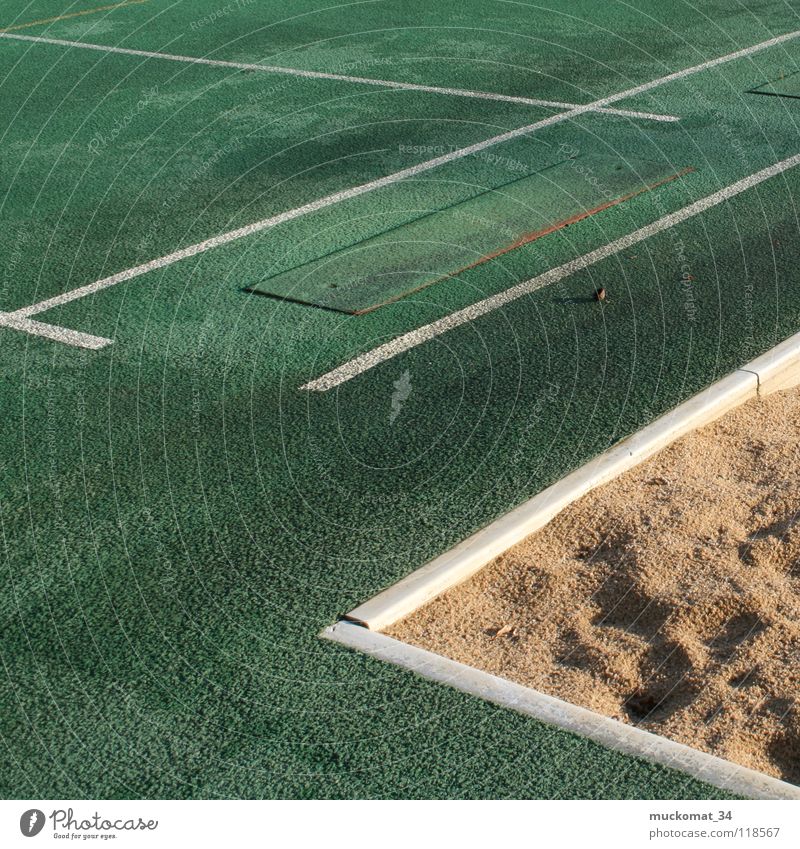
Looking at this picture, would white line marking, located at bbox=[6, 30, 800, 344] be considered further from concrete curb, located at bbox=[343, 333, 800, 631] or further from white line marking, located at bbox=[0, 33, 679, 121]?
concrete curb, located at bbox=[343, 333, 800, 631]

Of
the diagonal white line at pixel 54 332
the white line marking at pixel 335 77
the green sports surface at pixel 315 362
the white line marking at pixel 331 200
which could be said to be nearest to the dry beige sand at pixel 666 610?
the green sports surface at pixel 315 362

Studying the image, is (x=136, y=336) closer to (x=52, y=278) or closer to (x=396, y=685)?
(x=52, y=278)

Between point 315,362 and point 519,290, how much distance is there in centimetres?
142

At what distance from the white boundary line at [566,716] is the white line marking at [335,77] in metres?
7.16

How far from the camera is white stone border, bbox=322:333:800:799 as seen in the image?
338cm

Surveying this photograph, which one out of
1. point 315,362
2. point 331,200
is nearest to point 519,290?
point 315,362

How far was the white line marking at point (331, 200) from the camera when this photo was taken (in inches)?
276

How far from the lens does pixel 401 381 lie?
230 inches

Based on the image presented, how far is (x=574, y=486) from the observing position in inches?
187

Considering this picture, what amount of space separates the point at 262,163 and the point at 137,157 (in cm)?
100

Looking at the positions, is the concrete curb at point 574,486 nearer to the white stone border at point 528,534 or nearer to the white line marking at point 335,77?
the white stone border at point 528,534
